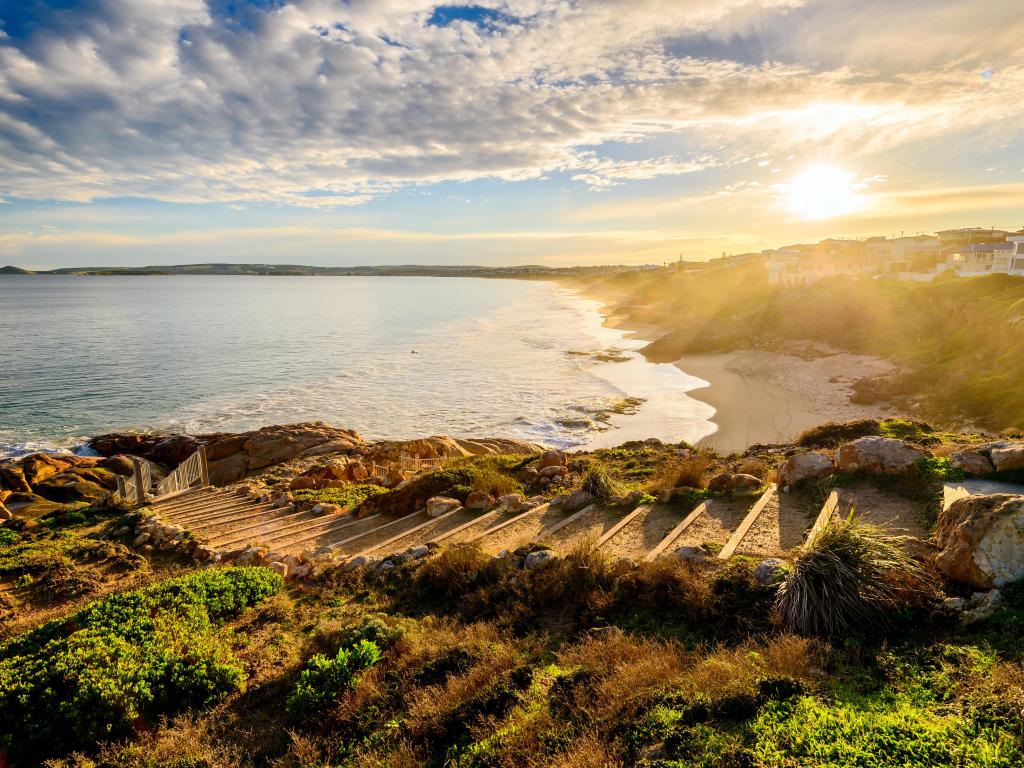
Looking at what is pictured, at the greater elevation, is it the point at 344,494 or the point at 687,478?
the point at 687,478

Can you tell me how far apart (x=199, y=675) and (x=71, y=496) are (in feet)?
58.9

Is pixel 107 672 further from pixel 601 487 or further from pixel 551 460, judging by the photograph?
pixel 551 460

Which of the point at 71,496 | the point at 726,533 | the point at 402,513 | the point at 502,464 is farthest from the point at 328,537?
the point at 71,496

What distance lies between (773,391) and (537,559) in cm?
2961

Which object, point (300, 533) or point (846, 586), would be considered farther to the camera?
point (300, 533)

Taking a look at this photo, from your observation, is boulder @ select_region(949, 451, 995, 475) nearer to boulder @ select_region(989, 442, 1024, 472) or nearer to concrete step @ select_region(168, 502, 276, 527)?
boulder @ select_region(989, 442, 1024, 472)

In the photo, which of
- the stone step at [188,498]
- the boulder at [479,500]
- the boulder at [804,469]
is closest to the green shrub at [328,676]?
the boulder at [479,500]

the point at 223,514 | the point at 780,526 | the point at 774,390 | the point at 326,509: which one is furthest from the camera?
the point at 774,390

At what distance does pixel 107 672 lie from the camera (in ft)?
19.6

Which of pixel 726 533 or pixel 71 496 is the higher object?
pixel 726 533

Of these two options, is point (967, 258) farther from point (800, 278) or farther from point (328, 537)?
point (328, 537)

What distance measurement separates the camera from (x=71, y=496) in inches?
763

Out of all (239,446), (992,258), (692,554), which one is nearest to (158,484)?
(239,446)

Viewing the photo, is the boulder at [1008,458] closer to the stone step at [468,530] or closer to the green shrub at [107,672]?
the stone step at [468,530]
